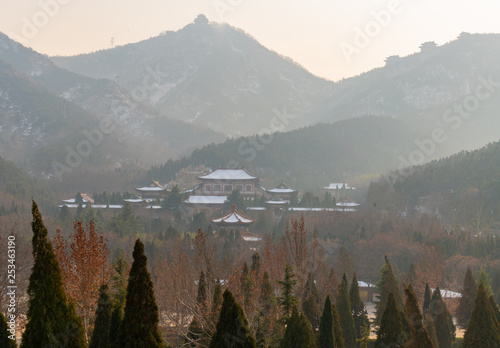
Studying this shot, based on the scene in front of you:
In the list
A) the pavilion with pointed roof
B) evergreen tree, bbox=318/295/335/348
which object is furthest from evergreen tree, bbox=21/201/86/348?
the pavilion with pointed roof

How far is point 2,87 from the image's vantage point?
147625 mm

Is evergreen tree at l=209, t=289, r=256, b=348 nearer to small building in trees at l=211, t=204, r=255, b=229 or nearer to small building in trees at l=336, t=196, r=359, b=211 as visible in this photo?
small building in trees at l=211, t=204, r=255, b=229

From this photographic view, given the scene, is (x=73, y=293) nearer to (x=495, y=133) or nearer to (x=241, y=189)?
(x=241, y=189)

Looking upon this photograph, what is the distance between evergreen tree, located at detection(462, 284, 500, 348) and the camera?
1892cm

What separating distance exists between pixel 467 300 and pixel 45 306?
24.3 m

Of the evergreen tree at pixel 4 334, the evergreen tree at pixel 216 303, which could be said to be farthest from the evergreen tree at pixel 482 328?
the evergreen tree at pixel 4 334

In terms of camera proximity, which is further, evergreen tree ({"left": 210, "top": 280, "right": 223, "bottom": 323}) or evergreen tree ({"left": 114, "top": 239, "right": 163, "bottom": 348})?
evergreen tree ({"left": 210, "top": 280, "right": 223, "bottom": 323})

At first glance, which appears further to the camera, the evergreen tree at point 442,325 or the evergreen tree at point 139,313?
the evergreen tree at point 442,325

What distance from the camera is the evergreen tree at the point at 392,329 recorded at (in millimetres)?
19266

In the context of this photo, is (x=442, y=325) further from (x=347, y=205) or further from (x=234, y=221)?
(x=347, y=205)

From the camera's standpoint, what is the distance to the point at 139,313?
11695 mm

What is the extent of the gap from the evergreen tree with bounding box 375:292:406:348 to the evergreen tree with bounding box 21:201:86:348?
1050cm

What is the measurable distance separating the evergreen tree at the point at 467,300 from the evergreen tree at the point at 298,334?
15445 millimetres

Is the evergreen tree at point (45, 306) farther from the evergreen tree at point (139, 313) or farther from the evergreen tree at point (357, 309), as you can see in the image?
the evergreen tree at point (357, 309)
